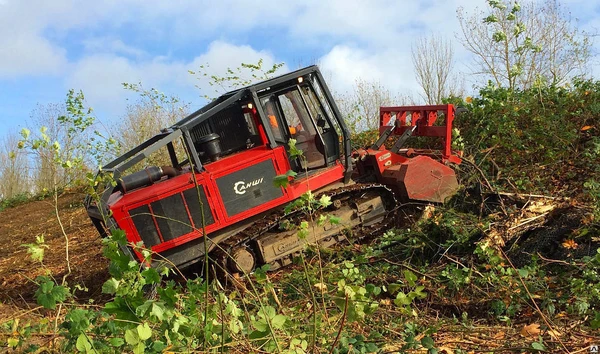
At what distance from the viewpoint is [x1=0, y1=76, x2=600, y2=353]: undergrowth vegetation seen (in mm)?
2582

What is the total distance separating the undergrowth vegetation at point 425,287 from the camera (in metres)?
2.58

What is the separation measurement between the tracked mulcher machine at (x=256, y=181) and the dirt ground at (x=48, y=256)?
1.08m

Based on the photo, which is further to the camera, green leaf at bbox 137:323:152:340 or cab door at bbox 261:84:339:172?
cab door at bbox 261:84:339:172

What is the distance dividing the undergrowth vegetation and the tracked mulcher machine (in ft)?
1.50

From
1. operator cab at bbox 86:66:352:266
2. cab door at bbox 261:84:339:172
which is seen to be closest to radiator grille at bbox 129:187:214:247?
operator cab at bbox 86:66:352:266

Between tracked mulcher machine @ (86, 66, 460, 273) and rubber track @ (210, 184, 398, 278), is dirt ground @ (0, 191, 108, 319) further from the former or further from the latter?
rubber track @ (210, 184, 398, 278)

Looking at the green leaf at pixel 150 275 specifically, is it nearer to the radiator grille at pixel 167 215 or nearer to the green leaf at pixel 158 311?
the green leaf at pixel 158 311

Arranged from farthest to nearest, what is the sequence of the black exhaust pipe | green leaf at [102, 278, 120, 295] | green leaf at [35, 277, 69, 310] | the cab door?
the cab door → the black exhaust pipe → green leaf at [102, 278, 120, 295] → green leaf at [35, 277, 69, 310]

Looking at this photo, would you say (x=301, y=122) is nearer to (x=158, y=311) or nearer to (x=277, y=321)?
(x=277, y=321)

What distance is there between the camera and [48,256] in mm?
10109

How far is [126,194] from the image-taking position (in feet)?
21.1

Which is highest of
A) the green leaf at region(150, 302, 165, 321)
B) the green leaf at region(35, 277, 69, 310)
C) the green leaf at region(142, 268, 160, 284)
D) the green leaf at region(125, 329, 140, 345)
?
the green leaf at region(35, 277, 69, 310)

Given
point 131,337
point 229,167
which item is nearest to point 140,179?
point 229,167

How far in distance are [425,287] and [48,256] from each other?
26.5ft
